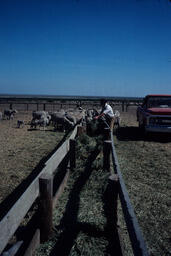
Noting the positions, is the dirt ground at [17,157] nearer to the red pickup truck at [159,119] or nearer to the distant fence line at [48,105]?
the red pickup truck at [159,119]

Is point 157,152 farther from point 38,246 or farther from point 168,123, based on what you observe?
point 38,246

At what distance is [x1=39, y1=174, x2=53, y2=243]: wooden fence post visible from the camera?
2.82 meters

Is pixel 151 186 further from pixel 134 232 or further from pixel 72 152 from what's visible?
pixel 134 232

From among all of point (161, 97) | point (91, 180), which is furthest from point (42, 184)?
point (161, 97)

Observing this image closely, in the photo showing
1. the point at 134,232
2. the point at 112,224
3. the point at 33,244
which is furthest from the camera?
the point at 112,224

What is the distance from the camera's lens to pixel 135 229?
196 cm

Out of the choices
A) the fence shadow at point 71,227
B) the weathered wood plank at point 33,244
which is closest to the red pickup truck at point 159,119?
the fence shadow at point 71,227

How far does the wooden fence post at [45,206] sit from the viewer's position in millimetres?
2824

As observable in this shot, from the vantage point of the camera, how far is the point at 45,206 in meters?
2.89

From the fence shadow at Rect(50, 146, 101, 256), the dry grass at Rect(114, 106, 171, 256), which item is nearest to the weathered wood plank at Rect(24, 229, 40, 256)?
the fence shadow at Rect(50, 146, 101, 256)

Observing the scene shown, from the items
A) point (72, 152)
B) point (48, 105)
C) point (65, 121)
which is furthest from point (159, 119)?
point (48, 105)

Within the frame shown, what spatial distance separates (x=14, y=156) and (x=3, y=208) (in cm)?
374

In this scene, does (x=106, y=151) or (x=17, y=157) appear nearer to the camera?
(x=106, y=151)

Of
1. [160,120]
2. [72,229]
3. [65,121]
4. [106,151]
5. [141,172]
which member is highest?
[160,120]
